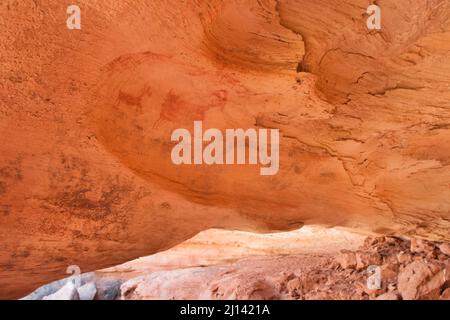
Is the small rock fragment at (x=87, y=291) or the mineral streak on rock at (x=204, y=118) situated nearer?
the mineral streak on rock at (x=204, y=118)

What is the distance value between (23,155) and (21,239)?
576 mm

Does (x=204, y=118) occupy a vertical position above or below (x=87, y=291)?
above

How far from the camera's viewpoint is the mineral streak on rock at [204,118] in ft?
5.57

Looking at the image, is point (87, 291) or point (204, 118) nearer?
point (204, 118)

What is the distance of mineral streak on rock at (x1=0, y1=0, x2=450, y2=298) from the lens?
1.70 metres

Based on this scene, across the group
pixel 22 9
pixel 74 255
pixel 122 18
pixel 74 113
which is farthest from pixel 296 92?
pixel 74 255

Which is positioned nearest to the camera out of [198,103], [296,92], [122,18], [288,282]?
[122,18]

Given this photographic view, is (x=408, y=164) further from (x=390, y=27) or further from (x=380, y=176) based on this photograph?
(x=390, y=27)

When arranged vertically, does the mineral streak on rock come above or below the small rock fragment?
above

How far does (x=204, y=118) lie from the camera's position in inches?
92.0

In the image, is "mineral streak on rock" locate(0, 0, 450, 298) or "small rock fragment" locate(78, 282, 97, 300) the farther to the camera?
"small rock fragment" locate(78, 282, 97, 300)

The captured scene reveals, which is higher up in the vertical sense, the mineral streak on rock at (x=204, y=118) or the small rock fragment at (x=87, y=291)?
the mineral streak on rock at (x=204, y=118)

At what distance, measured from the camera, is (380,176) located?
256cm

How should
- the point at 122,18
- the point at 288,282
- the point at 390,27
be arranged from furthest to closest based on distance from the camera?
1. the point at 288,282
2. the point at 390,27
3. the point at 122,18
